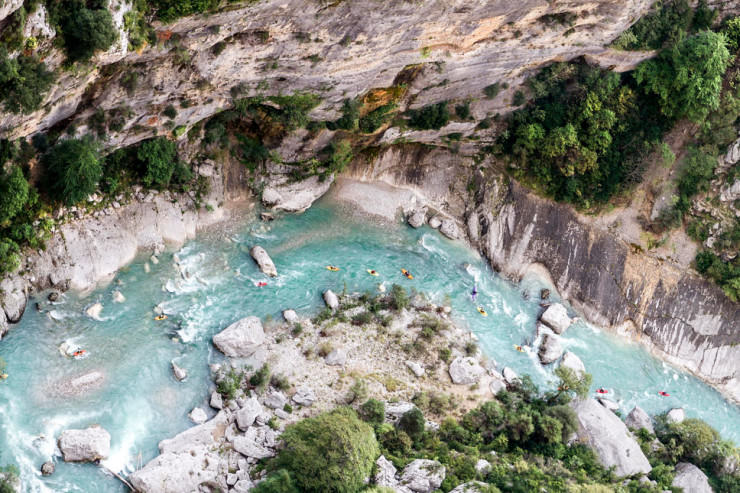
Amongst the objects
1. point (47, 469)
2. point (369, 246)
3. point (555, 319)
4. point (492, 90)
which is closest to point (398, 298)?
point (369, 246)

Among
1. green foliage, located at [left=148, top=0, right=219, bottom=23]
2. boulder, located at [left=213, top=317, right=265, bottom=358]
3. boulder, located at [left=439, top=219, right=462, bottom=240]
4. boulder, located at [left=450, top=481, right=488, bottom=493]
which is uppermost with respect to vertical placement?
green foliage, located at [left=148, top=0, right=219, bottom=23]

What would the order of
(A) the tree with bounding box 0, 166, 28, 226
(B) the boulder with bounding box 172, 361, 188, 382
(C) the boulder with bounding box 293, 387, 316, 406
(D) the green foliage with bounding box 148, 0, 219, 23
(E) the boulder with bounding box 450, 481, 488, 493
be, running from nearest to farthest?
(E) the boulder with bounding box 450, 481, 488, 493 < (D) the green foliage with bounding box 148, 0, 219, 23 < (A) the tree with bounding box 0, 166, 28, 226 < (B) the boulder with bounding box 172, 361, 188, 382 < (C) the boulder with bounding box 293, 387, 316, 406

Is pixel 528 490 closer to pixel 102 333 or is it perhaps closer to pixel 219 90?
pixel 102 333

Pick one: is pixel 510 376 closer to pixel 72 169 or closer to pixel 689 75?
pixel 689 75

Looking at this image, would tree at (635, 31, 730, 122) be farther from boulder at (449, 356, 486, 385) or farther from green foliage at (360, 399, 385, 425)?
green foliage at (360, 399, 385, 425)

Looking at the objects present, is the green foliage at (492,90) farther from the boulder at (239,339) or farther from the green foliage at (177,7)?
the boulder at (239,339)

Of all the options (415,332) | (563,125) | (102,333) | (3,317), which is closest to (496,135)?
(563,125)

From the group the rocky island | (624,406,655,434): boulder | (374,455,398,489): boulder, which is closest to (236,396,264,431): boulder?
the rocky island
